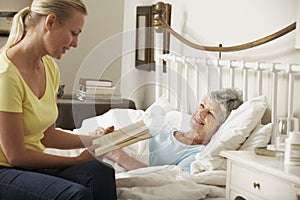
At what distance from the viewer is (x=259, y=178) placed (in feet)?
6.55

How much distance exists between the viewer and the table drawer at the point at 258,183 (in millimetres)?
1887

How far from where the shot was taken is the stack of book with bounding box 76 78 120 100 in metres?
3.85

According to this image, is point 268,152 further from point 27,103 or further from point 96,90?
point 96,90

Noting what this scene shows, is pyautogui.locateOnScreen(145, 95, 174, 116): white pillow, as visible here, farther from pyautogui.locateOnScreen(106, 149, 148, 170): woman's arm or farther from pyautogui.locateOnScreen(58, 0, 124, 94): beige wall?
pyautogui.locateOnScreen(58, 0, 124, 94): beige wall

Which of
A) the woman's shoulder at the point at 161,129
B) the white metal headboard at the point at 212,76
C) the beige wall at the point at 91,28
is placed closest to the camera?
the white metal headboard at the point at 212,76

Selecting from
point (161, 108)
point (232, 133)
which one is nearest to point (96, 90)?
point (161, 108)

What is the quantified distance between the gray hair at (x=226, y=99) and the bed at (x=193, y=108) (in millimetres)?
57

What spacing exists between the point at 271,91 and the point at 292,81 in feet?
0.78

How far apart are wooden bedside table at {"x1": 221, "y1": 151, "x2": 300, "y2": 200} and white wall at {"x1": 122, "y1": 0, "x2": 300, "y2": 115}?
58 centimetres

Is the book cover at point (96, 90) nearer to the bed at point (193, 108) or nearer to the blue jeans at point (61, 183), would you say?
the bed at point (193, 108)

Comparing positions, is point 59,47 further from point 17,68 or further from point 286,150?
point 286,150

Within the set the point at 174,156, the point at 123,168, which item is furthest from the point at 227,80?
the point at 123,168

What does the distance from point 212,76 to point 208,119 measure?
1.53 ft

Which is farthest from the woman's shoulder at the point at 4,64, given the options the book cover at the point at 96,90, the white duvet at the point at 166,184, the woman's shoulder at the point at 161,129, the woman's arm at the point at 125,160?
the book cover at the point at 96,90
